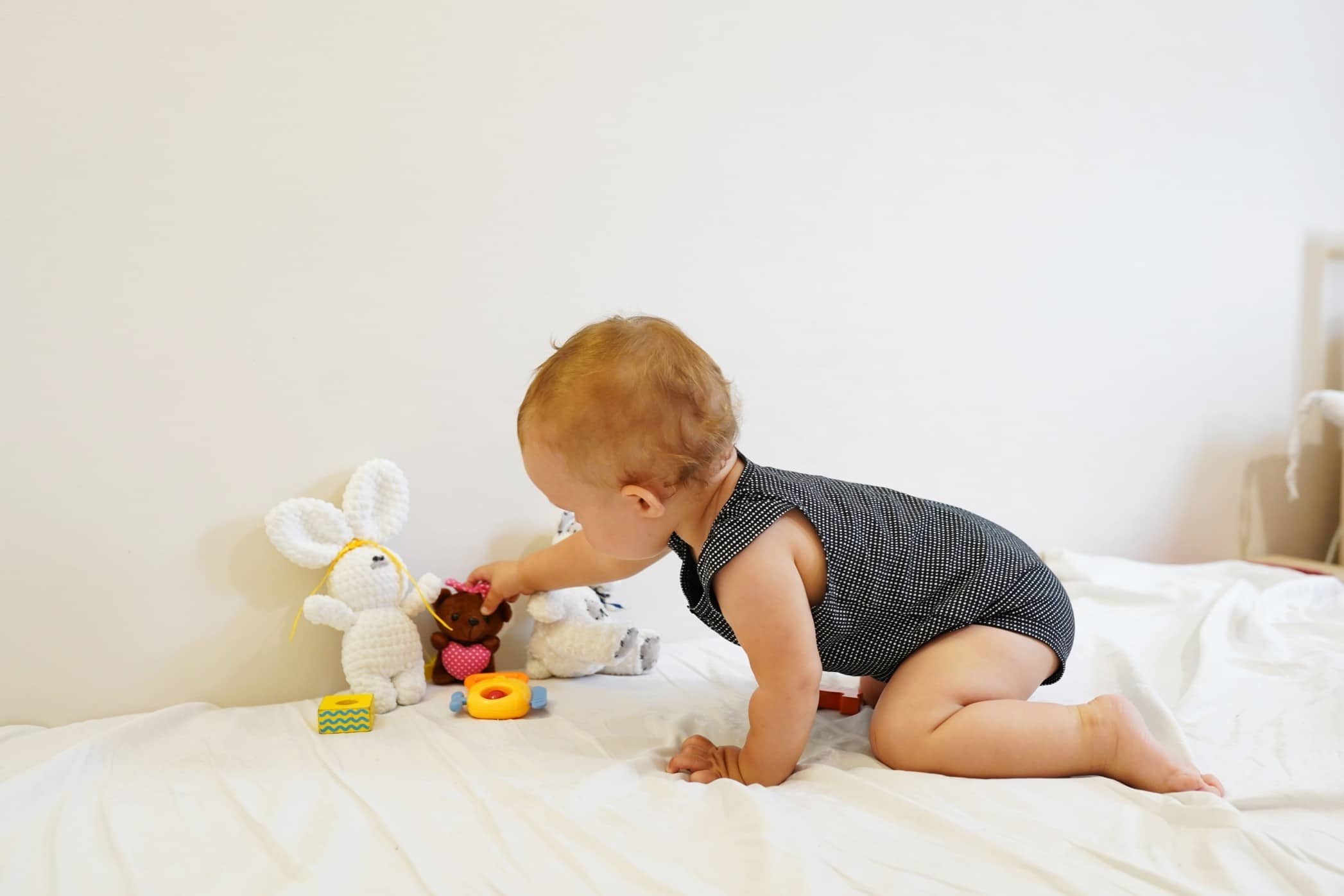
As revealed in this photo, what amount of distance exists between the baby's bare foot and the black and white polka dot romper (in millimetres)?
112

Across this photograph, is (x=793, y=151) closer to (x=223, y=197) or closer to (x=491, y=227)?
(x=491, y=227)

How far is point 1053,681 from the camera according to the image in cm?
105

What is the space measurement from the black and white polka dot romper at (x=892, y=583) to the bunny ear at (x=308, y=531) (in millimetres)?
415

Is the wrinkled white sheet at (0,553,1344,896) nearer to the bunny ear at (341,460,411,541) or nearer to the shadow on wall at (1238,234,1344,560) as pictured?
the bunny ear at (341,460,411,541)

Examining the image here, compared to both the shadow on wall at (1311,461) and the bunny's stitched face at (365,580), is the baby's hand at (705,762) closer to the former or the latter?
the bunny's stitched face at (365,580)

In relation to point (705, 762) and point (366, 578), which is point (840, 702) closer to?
point (705, 762)

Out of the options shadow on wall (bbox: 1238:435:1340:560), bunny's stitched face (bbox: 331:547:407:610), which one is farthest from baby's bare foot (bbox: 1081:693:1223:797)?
shadow on wall (bbox: 1238:435:1340:560)

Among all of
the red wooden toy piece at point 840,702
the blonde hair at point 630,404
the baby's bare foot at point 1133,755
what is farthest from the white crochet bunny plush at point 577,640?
the baby's bare foot at point 1133,755

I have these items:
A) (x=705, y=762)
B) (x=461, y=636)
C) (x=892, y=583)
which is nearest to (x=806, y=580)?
(x=892, y=583)

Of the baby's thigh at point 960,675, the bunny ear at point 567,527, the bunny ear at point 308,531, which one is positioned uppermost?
the bunny ear at point 308,531

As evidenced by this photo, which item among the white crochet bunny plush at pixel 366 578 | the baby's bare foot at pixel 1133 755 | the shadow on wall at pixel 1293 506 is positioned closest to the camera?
the baby's bare foot at pixel 1133 755

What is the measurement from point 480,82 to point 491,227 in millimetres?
178

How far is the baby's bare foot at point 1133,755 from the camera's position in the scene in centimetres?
83

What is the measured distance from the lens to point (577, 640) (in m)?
1.17
